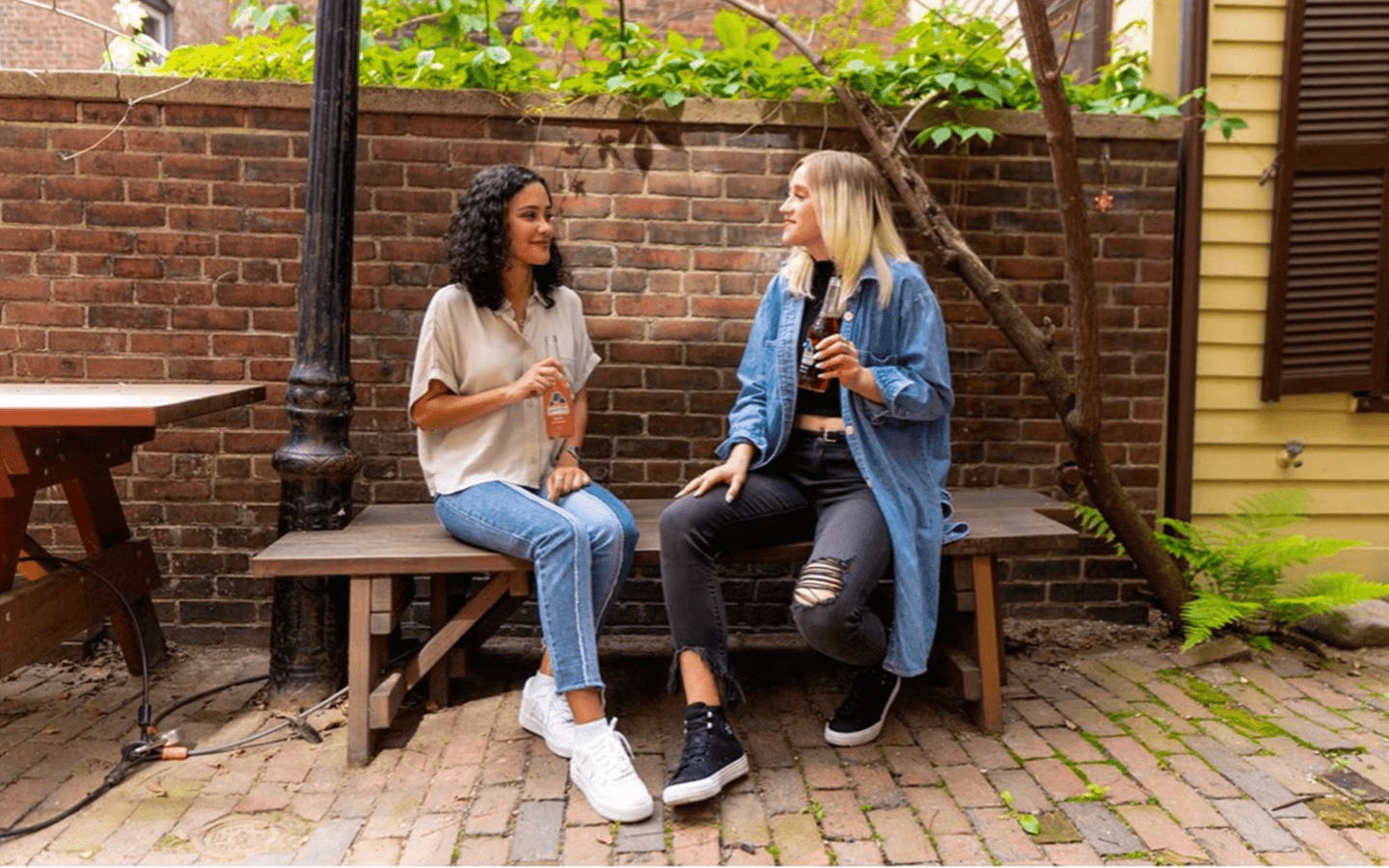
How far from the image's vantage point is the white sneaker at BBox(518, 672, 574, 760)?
3078 mm

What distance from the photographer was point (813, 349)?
10.1 feet

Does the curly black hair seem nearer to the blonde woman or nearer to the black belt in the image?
the blonde woman

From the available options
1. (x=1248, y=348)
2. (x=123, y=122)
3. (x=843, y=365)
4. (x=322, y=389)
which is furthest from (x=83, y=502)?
(x=1248, y=348)

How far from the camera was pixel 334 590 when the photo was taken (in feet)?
11.5

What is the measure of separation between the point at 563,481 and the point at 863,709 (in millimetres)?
1135

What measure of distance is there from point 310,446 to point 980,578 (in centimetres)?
214

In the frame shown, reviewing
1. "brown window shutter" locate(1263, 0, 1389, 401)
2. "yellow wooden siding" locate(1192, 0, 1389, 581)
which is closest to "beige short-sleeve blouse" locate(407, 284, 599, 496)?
"yellow wooden siding" locate(1192, 0, 1389, 581)

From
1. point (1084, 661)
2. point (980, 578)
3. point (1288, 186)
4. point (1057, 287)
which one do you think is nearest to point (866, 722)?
point (980, 578)

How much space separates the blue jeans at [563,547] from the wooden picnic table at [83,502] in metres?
0.84

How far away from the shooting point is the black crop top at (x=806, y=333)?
3299 millimetres

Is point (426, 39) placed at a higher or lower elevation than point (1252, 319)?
higher

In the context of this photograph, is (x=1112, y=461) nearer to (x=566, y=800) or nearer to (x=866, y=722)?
(x=866, y=722)

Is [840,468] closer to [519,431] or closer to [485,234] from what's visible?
[519,431]

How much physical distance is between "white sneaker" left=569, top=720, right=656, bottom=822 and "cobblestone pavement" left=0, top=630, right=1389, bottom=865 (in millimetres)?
40
